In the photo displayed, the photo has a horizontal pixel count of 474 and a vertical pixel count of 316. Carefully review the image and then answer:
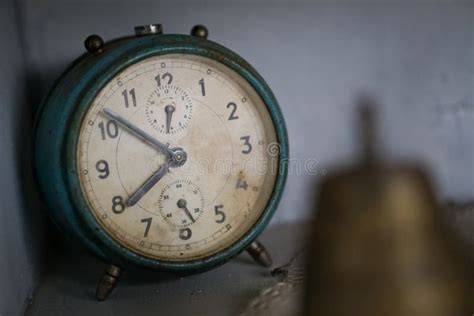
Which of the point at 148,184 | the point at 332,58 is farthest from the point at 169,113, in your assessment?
the point at 332,58

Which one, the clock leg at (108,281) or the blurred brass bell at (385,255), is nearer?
the blurred brass bell at (385,255)

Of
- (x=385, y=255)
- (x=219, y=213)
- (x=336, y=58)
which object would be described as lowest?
(x=219, y=213)

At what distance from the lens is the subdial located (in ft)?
3.58

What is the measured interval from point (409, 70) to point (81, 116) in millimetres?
695

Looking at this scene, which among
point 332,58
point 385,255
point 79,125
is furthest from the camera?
point 332,58

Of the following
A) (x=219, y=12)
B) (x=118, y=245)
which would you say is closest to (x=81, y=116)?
(x=118, y=245)

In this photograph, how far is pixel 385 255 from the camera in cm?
51

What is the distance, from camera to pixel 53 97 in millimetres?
1074

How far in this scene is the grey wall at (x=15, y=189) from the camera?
3.34ft

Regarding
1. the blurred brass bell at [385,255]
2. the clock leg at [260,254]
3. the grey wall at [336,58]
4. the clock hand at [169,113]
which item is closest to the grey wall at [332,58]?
the grey wall at [336,58]

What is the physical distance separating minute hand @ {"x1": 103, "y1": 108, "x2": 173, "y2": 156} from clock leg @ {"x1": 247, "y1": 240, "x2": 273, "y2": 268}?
22 cm

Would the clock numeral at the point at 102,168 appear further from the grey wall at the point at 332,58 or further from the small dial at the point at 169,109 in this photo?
the grey wall at the point at 332,58

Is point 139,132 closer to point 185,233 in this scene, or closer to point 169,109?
point 169,109

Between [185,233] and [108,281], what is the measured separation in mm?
136
